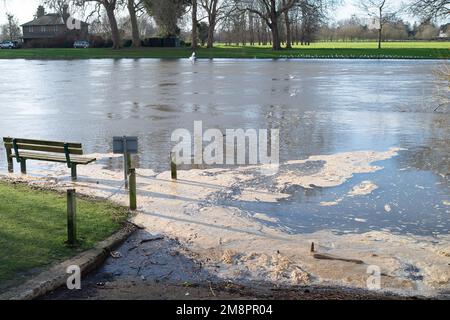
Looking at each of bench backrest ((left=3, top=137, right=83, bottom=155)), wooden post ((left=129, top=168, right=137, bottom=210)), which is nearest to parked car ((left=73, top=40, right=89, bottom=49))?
bench backrest ((left=3, top=137, right=83, bottom=155))

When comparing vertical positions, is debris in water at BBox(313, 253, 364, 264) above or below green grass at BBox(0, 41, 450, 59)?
below

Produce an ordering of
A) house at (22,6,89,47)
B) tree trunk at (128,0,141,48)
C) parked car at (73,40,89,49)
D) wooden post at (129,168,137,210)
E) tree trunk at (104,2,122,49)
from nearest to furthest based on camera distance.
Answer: wooden post at (129,168,137,210), tree trunk at (104,2,122,49), tree trunk at (128,0,141,48), house at (22,6,89,47), parked car at (73,40,89,49)

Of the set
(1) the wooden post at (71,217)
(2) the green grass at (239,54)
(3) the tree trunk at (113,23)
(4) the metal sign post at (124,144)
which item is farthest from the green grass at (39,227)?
(3) the tree trunk at (113,23)

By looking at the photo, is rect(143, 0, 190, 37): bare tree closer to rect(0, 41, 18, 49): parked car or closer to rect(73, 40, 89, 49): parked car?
rect(73, 40, 89, 49): parked car

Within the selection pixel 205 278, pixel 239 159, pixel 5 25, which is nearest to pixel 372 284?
pixel 205 278

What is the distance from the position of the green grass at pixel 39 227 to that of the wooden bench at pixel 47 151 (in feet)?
4.46

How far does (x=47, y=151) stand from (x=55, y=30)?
3607 inches

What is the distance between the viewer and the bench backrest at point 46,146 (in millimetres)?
11414

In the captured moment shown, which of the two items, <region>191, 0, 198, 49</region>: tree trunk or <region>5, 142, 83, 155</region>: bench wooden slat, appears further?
<region>191, 0, 198, 49</region>: tree trunk

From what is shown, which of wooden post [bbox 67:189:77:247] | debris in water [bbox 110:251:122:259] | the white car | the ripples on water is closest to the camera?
wooden post [bbox 67:189:77:247]

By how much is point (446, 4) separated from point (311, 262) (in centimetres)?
3602

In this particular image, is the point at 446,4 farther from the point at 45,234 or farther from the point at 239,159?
the point at 45,234

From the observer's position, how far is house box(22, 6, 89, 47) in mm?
77981

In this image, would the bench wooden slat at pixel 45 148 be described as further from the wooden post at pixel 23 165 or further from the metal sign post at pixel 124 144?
the metal sign post at pixel 124 144
